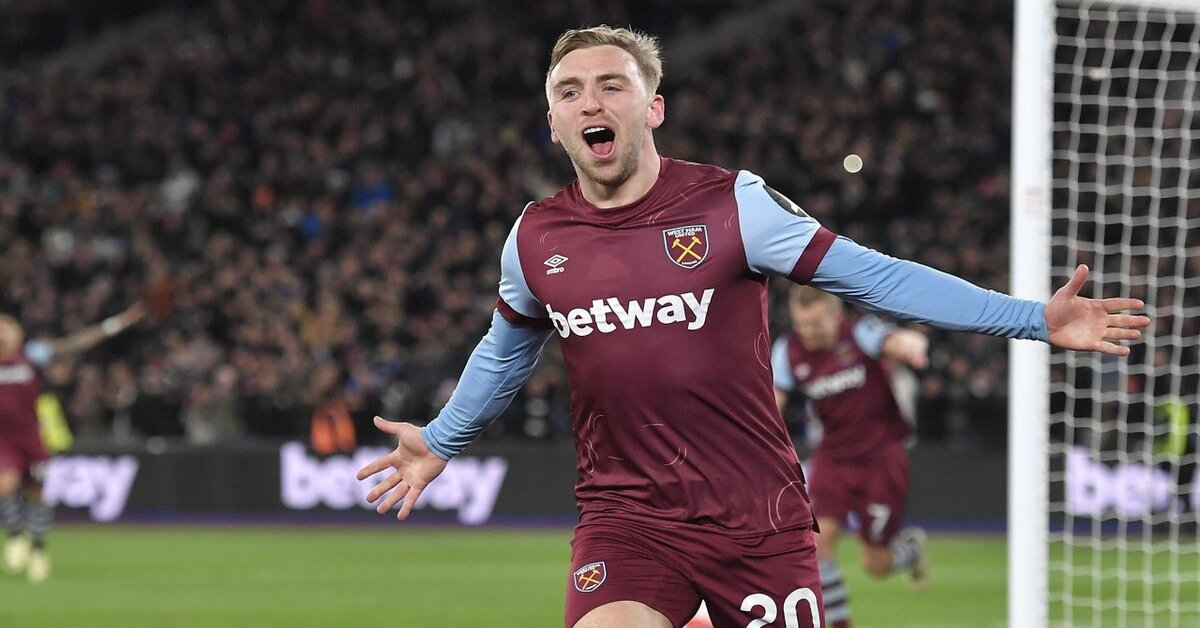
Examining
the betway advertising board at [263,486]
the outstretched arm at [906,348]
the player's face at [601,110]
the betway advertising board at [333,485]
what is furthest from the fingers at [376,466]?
the betway advertising board at [263,486]

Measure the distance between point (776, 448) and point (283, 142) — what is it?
21526mm

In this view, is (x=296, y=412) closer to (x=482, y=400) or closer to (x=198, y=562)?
(x=198, y=562)

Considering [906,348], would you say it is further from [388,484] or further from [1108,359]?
[1108,359]

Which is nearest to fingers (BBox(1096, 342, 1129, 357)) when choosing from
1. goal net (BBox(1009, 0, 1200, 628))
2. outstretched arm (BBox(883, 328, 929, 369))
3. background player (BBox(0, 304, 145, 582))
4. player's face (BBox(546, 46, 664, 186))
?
player's face (BBox(546, 46, 664, 186))

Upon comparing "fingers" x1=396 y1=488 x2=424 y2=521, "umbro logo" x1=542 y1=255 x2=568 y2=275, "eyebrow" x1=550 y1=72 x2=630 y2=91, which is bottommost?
"fingers" x1=396 y1=488 x2=424 y2=521

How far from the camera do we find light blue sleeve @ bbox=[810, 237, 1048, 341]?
169 inches

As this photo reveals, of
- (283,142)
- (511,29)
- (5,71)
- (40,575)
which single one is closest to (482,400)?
(40,575)

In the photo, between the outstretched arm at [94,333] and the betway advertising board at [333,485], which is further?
the betway advertising board at [333,485]

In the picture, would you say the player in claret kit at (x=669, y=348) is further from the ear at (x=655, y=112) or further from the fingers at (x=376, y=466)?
the fingers at (x=376, y=466)

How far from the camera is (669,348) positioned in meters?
4.56

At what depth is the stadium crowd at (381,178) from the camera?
20359mm

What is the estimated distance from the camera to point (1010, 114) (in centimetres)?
2328

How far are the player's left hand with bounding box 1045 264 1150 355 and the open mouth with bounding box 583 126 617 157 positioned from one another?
3.97ft

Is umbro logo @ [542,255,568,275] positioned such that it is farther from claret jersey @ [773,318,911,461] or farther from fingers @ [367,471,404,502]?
claret jersey @ [773,318,911,461]
